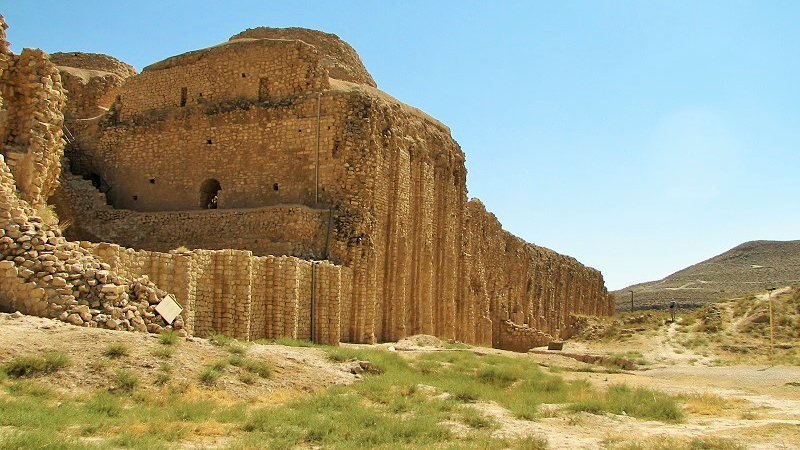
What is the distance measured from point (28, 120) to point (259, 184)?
27.9 feet

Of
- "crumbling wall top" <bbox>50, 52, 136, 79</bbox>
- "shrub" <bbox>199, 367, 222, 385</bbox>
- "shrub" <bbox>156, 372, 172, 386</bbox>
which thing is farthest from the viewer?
"crumbling wall top" <bbox>50, 52, 136, 79</bbox>

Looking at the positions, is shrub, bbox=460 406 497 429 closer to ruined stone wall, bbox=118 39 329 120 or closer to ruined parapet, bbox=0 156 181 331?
ruined parapet, bbox=0 156 181 331

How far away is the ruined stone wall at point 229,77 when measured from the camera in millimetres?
23188

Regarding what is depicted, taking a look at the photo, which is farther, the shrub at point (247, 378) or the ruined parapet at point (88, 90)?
the ruined parapet at point (88, 90)

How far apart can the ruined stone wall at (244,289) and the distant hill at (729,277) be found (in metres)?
50.4

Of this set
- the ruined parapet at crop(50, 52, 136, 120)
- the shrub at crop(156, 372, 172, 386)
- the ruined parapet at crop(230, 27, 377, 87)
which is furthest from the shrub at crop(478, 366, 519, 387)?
the ruined parapet at crop(50, 52, 136, 120)

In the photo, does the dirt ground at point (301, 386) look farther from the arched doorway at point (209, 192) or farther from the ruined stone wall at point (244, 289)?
the arched doorway at point (209, 192)

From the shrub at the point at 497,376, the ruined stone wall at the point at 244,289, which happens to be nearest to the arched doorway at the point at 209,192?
the ruined stone wall at the point at 244,289

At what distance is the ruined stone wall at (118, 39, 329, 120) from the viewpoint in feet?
76.1

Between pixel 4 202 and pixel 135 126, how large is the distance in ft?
42.9

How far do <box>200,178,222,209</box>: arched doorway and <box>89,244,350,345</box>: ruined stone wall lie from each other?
5697 millimetres

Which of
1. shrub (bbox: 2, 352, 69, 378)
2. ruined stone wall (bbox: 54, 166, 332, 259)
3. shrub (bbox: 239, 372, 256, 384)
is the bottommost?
shrub (bbox: 239, 372, 256, 384)

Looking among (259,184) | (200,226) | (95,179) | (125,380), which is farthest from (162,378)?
(95,179)

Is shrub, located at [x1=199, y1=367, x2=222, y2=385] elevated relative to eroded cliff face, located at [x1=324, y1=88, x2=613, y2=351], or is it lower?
lower
